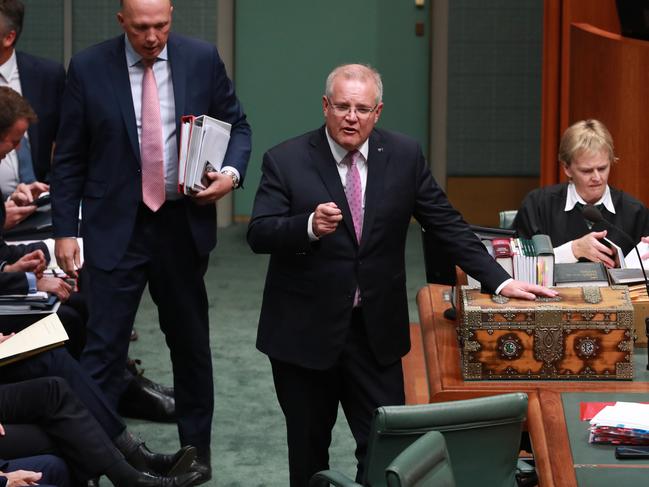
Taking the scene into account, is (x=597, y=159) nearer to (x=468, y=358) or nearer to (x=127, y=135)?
(x=468, y=358)

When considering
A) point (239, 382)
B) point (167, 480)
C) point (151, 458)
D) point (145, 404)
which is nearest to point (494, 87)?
point (239, 382)

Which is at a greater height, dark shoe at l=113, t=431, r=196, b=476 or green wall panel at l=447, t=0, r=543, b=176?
green wall panel at l=447, t=0, r=543, b=176

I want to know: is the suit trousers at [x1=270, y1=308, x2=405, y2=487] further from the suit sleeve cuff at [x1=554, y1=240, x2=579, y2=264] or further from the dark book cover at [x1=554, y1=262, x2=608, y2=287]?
the suit sleeve cuff at [x1=554, y1=240, x2=579, y2=264]

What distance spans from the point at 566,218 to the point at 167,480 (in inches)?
66.3

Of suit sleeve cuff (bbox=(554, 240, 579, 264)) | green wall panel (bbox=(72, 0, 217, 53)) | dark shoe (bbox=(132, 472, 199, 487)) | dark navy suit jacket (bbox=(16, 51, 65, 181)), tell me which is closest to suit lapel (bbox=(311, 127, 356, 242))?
dark shoe (bbox=(132, 472, 199, 487))

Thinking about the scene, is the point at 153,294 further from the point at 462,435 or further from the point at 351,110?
the point at 462,435

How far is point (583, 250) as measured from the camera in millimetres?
4406

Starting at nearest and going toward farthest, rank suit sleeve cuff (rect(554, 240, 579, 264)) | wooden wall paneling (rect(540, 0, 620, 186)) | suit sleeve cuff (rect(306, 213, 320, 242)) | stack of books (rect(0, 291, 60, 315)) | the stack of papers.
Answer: the stack of papers
suit sleeve cuff (rect(306, 213, 320, 242))
stack of books (rect(0, 291, 60, 315))
suit sleeve cuff (rect(554, 240, 579, 264))
wooden wall paneling (rect(540, 0, 620, 186))

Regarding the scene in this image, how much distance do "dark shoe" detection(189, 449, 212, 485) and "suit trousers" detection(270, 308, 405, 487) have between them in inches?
27.1

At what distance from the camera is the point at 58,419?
3.79 m

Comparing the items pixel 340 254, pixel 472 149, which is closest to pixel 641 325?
pixel 340 254

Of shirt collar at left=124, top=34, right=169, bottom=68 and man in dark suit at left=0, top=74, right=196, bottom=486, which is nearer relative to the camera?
man in dark suit at left=0, top=74, right=196, bottom=486

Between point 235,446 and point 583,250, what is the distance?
4.59ft

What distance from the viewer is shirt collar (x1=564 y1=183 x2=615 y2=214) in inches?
183
